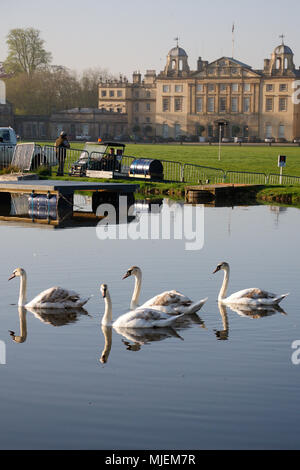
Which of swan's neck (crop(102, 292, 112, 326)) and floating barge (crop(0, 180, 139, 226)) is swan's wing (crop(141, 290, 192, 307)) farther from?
floating barge (crop(0, 180, 139, 226))

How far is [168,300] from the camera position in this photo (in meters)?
13.4

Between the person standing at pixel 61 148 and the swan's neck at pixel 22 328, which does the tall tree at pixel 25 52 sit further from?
the swan's neck at pixel 22 328

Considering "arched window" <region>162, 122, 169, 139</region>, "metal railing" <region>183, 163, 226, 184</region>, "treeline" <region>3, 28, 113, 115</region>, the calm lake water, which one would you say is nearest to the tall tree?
"treeline" <region>3, 28, 113, 115</region>

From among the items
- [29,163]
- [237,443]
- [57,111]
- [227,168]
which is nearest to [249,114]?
[57,111]

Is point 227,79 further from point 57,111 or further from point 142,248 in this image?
point 142,248

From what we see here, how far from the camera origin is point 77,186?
29.6 meters

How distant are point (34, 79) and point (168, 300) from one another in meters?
146

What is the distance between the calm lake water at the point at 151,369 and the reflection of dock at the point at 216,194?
588 inches

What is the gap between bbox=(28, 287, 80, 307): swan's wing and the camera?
1395 centimetres

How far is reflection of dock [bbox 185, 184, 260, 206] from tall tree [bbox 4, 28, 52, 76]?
120791mm

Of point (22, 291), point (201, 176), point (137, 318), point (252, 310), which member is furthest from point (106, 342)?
point (201, 176)

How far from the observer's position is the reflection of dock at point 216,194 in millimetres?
33531

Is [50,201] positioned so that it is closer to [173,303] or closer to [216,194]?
[216,194]

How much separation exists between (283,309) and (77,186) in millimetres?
16329
